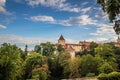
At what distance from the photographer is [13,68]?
48.3m

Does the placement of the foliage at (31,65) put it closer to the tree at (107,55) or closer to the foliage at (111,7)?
the tree at (107,55)

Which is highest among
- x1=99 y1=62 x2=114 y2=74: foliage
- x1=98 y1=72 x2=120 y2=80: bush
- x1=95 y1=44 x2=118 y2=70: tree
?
x1=95 y1=44 x2=118 y2=70: tree

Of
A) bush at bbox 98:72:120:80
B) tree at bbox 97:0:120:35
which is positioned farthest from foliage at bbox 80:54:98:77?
tree at bbox 97:0:120:35

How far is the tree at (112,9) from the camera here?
20023 millimetres

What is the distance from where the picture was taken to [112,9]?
2070cm

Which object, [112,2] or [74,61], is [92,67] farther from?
[112,2]

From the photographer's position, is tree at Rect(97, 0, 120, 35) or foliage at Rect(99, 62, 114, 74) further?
foliage at Rect(99, 62, 114, 74)

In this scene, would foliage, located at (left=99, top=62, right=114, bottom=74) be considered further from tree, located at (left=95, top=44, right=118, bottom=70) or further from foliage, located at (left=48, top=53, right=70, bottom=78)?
foliage, located at (left=48, top=53, right=70, bottom=78)

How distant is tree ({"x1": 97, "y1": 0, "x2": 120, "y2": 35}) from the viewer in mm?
20023

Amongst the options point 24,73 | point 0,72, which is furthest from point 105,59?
point 0,72

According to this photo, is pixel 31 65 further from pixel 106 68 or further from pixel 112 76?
pixel 112 76

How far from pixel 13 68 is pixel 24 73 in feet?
60.3

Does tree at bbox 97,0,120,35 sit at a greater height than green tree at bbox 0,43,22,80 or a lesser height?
greater

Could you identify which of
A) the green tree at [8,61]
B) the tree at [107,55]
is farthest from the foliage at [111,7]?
the tree at [107,55]
